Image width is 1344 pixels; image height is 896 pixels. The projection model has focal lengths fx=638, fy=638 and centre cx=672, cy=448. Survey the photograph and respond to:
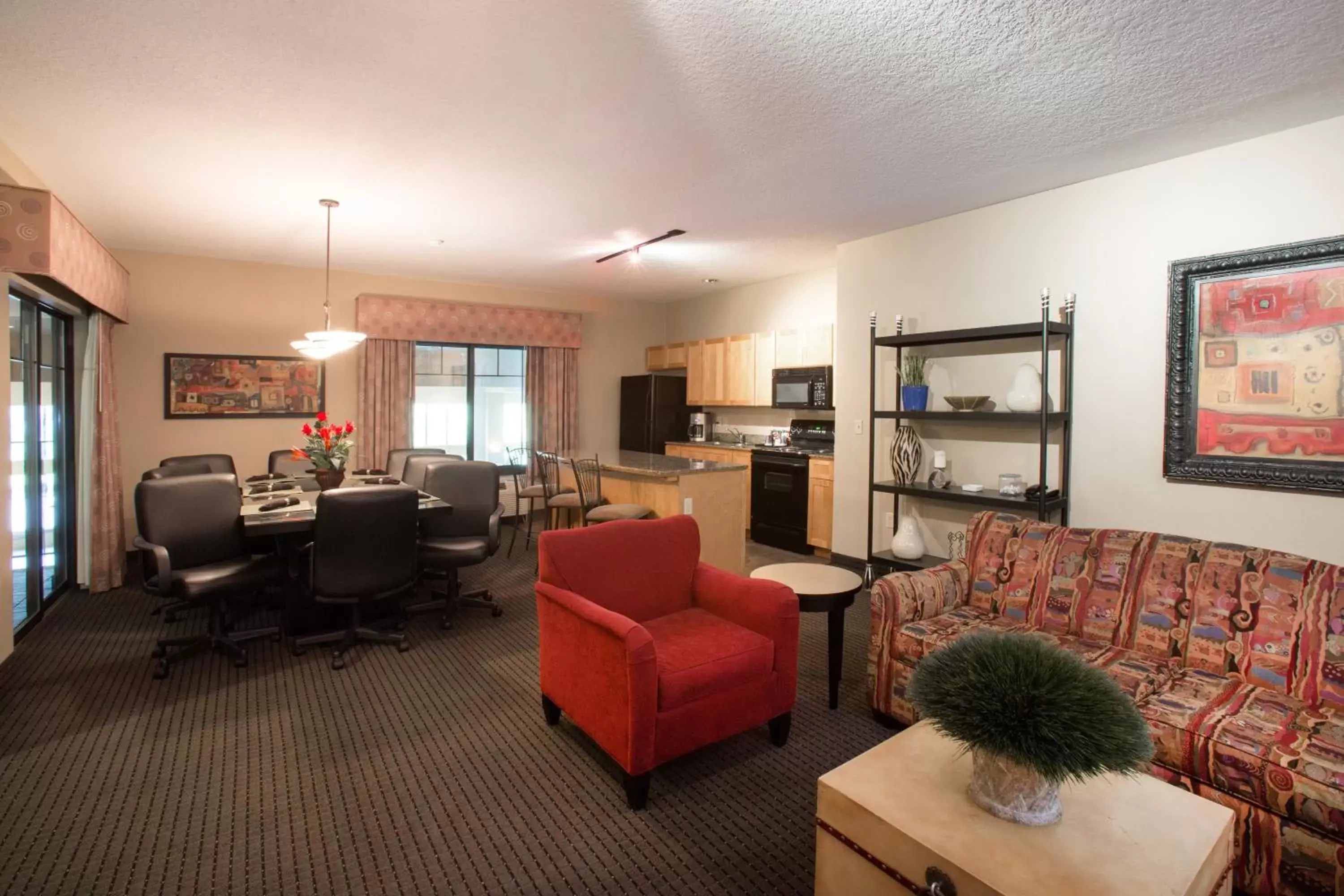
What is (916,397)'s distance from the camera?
436cm

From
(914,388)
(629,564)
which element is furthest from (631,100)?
(914,388)

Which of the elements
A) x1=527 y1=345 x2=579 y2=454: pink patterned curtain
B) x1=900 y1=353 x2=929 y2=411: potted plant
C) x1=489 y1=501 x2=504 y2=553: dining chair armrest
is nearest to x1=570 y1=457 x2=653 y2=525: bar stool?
x1=489 y1=501 x2=504 y2=553: dining chair armrest

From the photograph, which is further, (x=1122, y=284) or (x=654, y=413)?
(x=654, y=413)

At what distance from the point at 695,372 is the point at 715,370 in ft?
1.20

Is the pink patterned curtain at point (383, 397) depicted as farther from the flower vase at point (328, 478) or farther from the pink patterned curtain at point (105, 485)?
the flower vase at point (328, 478)

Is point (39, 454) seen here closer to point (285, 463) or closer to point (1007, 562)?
point (285, 463)

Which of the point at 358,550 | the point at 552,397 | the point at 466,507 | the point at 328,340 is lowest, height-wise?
the point at 358,550

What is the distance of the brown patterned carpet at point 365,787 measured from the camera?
1.91 m

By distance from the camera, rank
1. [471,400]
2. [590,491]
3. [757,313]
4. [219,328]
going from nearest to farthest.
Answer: [590,491] → [219,328] → [757,313] → [471,400]

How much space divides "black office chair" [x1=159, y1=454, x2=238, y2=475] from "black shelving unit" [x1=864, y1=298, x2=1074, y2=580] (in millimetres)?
4654

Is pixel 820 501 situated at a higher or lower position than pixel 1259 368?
lower

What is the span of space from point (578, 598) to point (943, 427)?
10.3 feet

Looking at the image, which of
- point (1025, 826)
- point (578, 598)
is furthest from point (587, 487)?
point (1025, 826)

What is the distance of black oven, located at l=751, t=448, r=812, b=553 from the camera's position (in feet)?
19.4
